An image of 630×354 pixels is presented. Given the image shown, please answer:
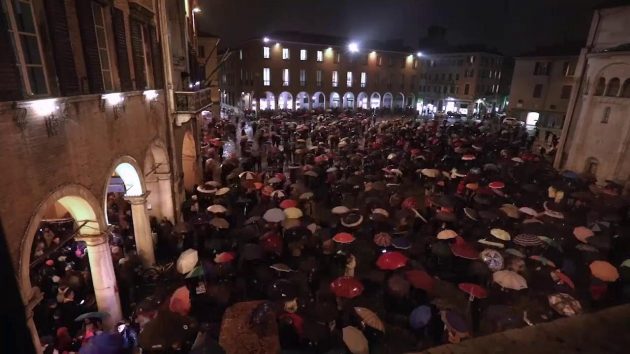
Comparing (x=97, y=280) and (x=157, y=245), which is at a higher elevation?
(x=97, y=280)

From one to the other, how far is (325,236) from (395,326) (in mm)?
3390

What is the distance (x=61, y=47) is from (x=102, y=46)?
7.98 feet

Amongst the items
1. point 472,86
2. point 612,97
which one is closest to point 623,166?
point 612,97

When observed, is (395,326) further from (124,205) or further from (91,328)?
(124,205)

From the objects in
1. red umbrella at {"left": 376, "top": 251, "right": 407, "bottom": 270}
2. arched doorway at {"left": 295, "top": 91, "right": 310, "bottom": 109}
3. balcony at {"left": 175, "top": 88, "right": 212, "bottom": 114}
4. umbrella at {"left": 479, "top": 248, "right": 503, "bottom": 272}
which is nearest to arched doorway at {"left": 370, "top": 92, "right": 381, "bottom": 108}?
arched doorway at {"left": 295, "top": 91, "right": 310, "bottom": 109}

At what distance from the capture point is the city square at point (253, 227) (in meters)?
6.22

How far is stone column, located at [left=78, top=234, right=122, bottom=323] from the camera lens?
8.70 metres

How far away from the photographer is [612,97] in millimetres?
21422

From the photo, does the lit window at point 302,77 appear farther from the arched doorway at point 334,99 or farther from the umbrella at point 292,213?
the umbrella at point 292,213

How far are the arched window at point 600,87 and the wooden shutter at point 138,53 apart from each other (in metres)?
26.5

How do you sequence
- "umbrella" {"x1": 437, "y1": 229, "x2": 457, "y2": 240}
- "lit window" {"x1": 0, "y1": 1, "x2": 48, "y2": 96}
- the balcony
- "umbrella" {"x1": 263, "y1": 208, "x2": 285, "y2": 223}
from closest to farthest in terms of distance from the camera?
"lit window" {"x1": 0, "y1": 1, "x2": 48, "y2": 96} < "umbrella" {"x1": 437, "y1": 229, "x2": 457, "y2": 240} < "umbrella" {"x1": 263, "y1": 208, "x2": 285, "y2": 223} < the balcony

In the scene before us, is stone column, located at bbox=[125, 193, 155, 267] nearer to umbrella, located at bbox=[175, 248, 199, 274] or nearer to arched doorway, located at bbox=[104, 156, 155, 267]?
arched doorway, located at bbox=[104, 156, 155, 267]

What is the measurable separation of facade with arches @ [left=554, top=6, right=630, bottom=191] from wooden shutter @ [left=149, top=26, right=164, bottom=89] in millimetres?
25121

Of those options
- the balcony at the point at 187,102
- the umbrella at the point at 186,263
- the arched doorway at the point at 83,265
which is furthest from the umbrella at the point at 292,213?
the balcony at the point at 187,102
